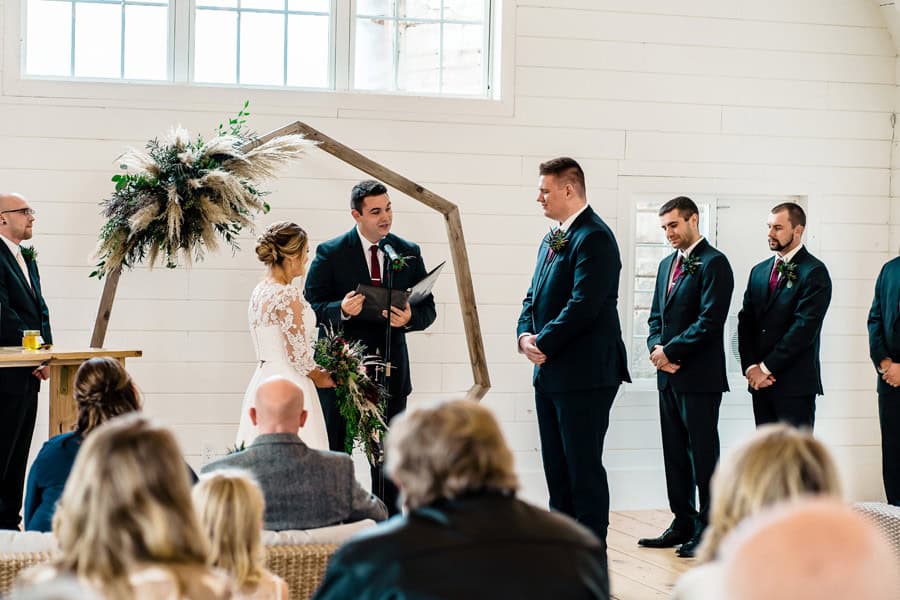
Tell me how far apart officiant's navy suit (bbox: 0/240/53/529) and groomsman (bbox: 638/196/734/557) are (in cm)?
312

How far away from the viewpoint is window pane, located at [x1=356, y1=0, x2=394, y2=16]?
677cm

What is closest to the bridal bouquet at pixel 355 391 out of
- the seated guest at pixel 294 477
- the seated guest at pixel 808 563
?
the seated guest at pixel 294 477

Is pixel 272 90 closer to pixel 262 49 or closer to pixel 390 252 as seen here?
pixel 262 49

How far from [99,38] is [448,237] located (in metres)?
2.27

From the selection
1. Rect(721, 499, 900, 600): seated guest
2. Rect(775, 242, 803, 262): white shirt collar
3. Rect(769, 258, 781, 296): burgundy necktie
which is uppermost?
Rect(775, 242, 803, 262): white shirt collar

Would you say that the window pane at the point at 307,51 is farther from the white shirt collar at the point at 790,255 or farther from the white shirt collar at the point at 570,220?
the white shirt collar at the point at 790,255

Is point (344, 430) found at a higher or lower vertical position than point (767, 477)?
lower

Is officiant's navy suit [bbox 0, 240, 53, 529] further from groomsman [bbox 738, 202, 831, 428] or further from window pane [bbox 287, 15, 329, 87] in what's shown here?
groomsman [bbox 738, 202, 831, 428]

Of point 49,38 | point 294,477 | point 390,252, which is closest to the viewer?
point 294,477

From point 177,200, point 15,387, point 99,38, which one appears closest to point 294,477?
point 177,200

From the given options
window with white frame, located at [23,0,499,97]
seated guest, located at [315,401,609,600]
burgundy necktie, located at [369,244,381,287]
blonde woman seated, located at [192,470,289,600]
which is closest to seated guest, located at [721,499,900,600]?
seated guest, located at [315,401,609,600]

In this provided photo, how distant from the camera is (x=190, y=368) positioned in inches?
253

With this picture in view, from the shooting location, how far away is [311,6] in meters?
6.72

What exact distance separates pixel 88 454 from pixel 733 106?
19.5 ft
